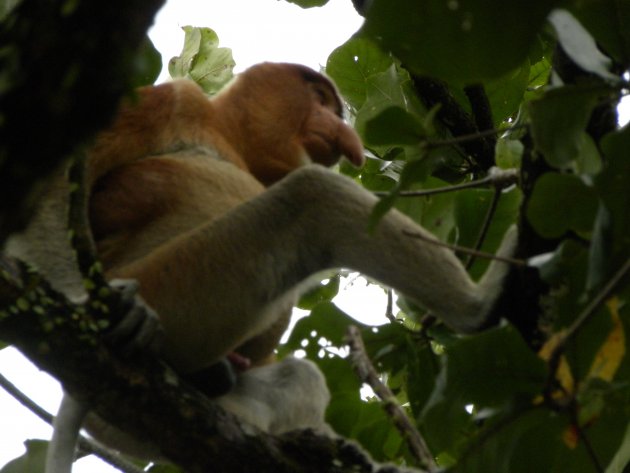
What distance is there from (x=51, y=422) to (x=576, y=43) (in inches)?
96.2

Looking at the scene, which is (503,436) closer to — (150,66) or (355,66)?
(150,66)

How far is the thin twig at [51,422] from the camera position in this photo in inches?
138

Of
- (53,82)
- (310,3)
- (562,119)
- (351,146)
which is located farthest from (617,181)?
(310,3)

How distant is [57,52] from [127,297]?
65.5 inches

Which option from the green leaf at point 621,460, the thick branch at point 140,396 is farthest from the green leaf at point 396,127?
the green leaf at point 621,460

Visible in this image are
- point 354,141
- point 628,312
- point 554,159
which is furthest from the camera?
point 354,141

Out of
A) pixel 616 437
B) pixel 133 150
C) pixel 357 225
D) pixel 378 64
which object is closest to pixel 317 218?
pixel 357 225

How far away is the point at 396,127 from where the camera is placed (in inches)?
85.1

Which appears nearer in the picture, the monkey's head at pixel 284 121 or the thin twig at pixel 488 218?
the thin twig at pixel 488 218

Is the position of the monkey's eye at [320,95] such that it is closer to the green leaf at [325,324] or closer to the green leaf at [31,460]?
the green leaf at [325,324]

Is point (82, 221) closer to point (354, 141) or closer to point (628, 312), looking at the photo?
point (628, 312)

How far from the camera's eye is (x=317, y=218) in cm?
315

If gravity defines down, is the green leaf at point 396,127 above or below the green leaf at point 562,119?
above

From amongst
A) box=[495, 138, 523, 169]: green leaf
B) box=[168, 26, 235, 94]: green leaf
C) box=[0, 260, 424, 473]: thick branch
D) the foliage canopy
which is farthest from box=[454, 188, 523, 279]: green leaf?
box=[168, 26, 235, 94]: green leaf
